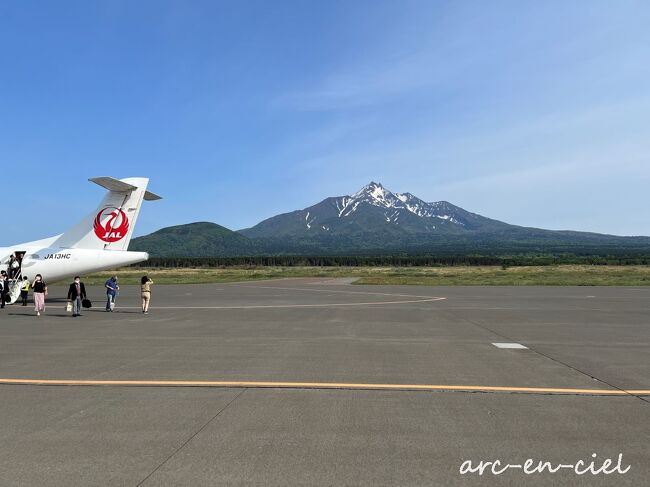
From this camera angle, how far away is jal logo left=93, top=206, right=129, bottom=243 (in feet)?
84.0

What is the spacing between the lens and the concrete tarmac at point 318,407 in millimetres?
4797

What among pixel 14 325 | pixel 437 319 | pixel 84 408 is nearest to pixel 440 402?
pixel 84 408

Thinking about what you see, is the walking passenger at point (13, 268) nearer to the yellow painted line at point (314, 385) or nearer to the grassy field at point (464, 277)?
the yellow painted line at point (314, 385)

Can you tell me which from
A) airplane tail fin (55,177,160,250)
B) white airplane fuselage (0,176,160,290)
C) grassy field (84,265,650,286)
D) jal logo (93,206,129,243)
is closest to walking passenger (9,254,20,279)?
white airplane fuselage (0,176,160,290)

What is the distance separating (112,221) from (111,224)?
0.17 metres

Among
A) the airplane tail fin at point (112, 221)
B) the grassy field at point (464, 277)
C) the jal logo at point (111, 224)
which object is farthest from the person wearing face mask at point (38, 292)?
the grassy field at point (464, 277)

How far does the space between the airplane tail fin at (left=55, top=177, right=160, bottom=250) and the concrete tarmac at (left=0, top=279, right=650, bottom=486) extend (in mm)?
11775

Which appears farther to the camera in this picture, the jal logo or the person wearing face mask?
the jal logo

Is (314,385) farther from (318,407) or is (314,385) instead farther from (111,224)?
(111,224)

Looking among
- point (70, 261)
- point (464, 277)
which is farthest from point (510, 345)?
point (464, 277)

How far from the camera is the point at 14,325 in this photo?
1661cm

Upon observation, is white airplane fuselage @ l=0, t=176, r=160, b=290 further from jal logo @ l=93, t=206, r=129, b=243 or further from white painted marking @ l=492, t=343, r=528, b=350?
white painted marking @ l=492, t=343, r=528, b=350

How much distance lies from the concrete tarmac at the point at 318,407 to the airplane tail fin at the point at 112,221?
1177 cm

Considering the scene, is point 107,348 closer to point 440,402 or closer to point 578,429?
point 440,402
